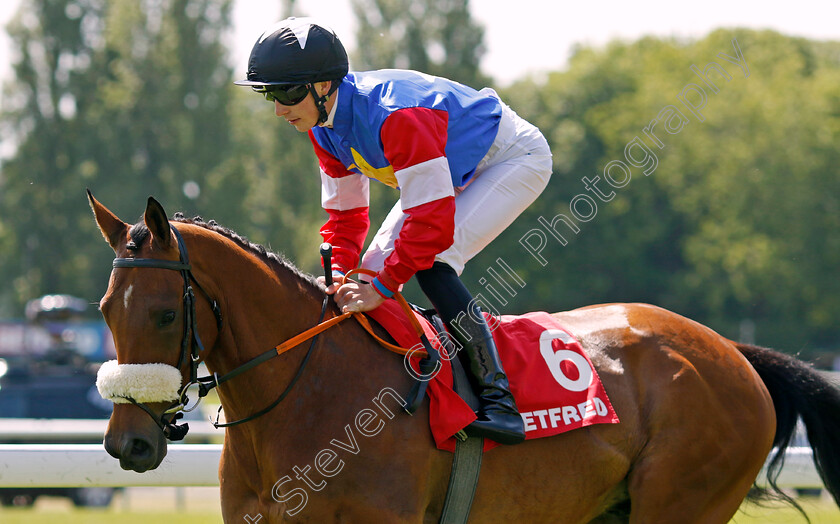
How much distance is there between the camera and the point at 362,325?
3346 millimetres

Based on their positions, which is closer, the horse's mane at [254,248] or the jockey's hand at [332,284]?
the horse's mane at [254,248]

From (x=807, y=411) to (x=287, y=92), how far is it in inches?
113

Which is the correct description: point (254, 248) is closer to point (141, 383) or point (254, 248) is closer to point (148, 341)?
point (148, 341)

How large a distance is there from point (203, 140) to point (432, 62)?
8772mm

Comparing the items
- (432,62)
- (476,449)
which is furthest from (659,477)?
(432,62)

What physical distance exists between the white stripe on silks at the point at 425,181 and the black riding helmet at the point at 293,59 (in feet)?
1.59

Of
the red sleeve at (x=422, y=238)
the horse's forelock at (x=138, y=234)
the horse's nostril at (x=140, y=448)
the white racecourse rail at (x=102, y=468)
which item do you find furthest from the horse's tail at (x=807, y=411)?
the horse's forelock at (x=138, y=234)

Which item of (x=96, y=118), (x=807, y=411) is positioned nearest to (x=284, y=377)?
(x=807, y=411)

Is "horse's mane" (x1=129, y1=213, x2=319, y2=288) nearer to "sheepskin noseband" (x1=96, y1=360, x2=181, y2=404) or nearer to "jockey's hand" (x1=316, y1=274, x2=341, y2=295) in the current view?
"jockey's hand" (x1=316, y1=274, x2=341, y2=295)

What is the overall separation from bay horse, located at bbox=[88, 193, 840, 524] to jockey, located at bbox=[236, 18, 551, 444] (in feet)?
0.79

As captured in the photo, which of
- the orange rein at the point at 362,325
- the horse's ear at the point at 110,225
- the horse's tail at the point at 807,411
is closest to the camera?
the horse's ear at the point at 110,225

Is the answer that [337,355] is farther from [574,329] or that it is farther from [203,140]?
[203,140]

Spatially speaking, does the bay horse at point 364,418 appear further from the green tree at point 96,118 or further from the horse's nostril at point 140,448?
the green tree at point 96,118

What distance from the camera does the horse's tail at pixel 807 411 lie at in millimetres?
4230
